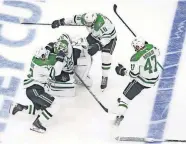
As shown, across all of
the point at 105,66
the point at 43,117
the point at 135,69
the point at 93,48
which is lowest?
the point at 43,117

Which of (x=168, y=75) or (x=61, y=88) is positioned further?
(x=168, y=75)

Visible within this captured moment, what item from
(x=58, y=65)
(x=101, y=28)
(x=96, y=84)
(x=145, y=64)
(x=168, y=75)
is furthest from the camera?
(x=168, y=75)

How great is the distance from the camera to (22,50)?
7.25 m

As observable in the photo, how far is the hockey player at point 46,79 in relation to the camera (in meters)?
6.12

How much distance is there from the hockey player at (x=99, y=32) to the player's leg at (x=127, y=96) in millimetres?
492

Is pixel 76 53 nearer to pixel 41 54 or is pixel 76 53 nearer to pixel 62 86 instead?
pixel 62 86

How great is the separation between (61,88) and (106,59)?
0.59 m

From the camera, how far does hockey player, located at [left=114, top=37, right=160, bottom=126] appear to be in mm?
6000

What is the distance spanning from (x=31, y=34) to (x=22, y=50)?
11.6 inches

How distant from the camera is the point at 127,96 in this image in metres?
6.31

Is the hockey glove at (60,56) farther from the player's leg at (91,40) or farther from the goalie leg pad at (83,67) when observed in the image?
the player's leg at (91,40)

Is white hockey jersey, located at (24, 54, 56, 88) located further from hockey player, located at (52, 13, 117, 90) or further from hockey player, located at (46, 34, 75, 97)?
hockey player, located at (52, 13, 117, 90)

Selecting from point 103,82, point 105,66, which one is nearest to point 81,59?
point 105,66

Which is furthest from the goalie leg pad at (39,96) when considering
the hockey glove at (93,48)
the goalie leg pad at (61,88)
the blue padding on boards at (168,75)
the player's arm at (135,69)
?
the blue padding on boards at (168,75)
